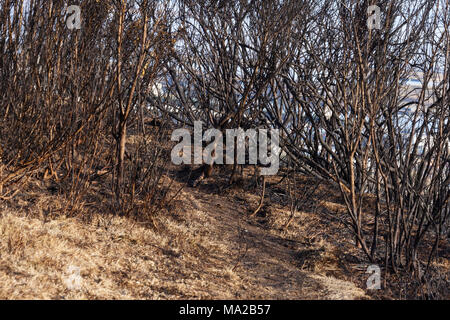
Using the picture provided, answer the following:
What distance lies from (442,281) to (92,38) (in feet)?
15.4

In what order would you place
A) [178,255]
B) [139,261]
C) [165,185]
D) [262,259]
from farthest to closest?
[165,185]
[262,259]
[178,255]
[139,261]

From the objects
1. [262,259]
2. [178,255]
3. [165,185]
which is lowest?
[262,259]

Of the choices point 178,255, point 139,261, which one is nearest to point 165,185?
point 178,255

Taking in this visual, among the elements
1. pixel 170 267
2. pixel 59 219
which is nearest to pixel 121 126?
pixel 59 219

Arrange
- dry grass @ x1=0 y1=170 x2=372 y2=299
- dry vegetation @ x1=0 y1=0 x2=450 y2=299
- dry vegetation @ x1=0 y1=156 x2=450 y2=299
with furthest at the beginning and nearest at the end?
dry vegetation @ x1=0 y1=0 x2=450 y2=299, dry vegetation @ x1=0 y1=156 x2=450 y2=299, dry grass @ x1=0 y1=170 x2=372 y2=299

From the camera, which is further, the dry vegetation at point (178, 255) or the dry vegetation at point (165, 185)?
the dry vegetation at point (165, 185)

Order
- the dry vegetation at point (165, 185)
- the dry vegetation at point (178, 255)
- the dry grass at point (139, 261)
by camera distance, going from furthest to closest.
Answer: the dry vegetation at point (165, 185)
the dry vegetation at point (178, 255)
the dry grass at point (139, 261)

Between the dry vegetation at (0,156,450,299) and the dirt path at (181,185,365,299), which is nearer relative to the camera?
the dry vegetation at (0,156,450,299)

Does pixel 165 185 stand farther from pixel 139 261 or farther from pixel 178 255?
pixel 139 261

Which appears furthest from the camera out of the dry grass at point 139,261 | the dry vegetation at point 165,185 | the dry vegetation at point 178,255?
the dry vegetation at point 165,185

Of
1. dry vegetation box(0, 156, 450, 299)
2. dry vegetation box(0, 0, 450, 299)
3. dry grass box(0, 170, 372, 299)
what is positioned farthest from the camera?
dry vegetation box(0, 0, 450, 299)

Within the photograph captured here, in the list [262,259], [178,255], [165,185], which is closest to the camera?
[178,255]

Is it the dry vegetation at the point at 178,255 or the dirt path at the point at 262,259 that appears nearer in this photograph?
the dry vegetation at the point at 178,255

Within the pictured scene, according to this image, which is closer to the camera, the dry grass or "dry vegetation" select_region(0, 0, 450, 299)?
the dry grass
